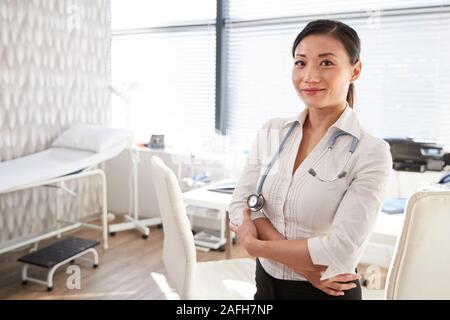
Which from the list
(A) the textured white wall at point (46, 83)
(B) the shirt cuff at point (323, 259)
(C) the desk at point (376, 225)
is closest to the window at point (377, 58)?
(C) the desk at point (376, 225)

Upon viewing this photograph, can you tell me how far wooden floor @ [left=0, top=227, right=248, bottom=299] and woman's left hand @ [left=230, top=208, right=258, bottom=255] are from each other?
4.22 ft

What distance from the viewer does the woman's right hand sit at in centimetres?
88

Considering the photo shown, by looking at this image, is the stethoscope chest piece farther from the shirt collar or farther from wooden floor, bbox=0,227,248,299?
wooden floor, bbox=0,227,248,299

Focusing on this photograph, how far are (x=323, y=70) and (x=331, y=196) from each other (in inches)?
10.7

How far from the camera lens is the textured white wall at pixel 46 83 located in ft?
8.73

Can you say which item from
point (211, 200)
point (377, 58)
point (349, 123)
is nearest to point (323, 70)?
point (349, 123)

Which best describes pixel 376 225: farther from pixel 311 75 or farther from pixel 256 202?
pixel 311 75

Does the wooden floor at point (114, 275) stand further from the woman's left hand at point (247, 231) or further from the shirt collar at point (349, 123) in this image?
the shirt collar at point (349, 123)

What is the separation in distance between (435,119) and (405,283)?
195 cm

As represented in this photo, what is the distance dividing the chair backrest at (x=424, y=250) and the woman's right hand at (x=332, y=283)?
0.57ft

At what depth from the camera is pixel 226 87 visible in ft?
11.1

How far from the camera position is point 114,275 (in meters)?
2.43

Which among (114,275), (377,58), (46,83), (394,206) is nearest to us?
(394,206)
